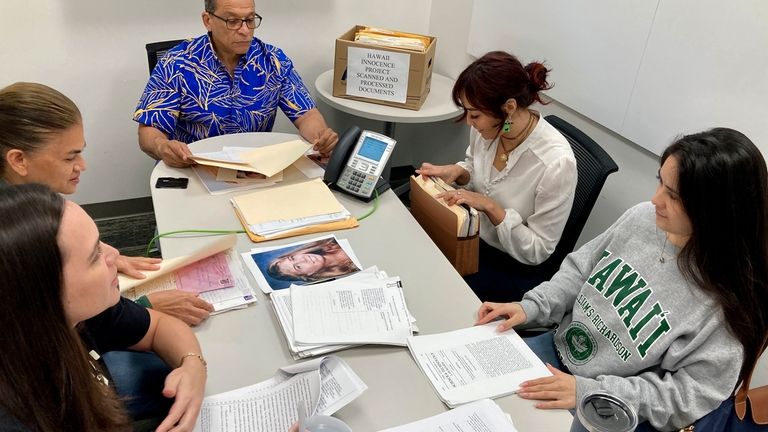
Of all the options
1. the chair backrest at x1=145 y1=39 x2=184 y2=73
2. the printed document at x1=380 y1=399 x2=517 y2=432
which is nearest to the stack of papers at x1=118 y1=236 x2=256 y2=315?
the printed document at x1=380 y1=399 x2=517 y2=432

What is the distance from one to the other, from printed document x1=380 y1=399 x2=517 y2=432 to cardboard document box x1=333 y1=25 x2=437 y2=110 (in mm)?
1661

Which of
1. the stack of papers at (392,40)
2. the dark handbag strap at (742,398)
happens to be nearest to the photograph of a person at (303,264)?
the dark handbag strap at (742,398)

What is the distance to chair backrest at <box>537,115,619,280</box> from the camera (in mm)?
1584

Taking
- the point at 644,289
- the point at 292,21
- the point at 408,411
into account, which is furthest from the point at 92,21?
the point at 644,289

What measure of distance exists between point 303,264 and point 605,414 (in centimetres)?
79

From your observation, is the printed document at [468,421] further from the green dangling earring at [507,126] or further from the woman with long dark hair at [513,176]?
the green dangling earring at [507,126]

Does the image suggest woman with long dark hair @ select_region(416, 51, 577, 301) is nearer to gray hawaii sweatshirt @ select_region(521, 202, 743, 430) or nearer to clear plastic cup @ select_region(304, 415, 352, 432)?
gray hawaii sweatshirt @ select_region(521, 202, 743, 430)

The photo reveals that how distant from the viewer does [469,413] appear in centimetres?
101

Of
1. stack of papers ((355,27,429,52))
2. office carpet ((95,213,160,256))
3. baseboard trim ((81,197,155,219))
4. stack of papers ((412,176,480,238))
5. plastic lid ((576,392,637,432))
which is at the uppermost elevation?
stack of papers ((355,27,429,52))

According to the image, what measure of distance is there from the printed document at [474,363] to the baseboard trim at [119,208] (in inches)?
87.2

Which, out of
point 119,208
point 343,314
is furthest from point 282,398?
point 119,208

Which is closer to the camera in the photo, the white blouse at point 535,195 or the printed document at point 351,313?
the printed document at point 351,313

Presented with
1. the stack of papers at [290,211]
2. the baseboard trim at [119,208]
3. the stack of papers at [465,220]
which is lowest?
the baseboard trim at [119,208]

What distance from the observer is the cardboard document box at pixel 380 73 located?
2328 millimetres
